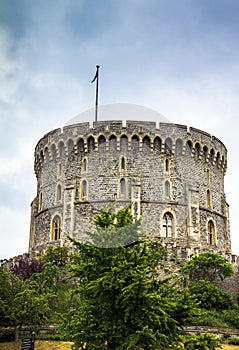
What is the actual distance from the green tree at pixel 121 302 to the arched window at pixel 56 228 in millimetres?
21655

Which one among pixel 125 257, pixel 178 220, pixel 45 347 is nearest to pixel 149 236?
pixel 178 220

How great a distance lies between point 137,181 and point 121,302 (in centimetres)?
2161

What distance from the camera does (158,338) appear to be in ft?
39.5

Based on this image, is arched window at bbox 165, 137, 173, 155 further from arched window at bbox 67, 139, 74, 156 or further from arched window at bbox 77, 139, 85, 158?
arched window at bbox 67, 139, 74, 156

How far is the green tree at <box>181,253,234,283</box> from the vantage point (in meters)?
26.5

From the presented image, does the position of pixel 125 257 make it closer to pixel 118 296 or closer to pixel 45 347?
pixel 118 296

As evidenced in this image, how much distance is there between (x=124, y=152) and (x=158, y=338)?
23372 mm

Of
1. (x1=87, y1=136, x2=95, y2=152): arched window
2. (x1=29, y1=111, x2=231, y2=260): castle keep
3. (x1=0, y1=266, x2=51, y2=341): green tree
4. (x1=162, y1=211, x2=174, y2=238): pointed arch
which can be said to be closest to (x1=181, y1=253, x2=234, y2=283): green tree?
(x1=29, y1=111, x2=231, y2=260): castle keep

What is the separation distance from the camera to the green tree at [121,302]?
1192 cm

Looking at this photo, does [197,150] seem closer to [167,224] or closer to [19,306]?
[167,224]

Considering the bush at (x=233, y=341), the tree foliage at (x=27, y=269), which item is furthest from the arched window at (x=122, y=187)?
the bush at (x=233, y=341)

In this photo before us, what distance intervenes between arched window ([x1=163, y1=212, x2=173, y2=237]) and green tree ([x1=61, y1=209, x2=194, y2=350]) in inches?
792

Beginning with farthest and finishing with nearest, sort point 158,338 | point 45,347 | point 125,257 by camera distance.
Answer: point 45,347
point 125,257
point 158,338

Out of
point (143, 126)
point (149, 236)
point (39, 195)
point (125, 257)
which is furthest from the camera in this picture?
point (39, 195)
